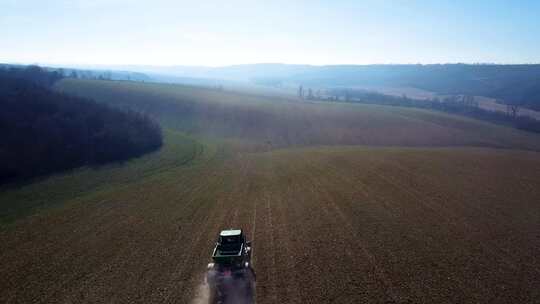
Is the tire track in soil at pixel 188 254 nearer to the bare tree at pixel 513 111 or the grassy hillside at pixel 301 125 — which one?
the grassy hillside at pixel 301 125

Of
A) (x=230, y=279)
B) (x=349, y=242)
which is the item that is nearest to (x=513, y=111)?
(x=349, y=242)

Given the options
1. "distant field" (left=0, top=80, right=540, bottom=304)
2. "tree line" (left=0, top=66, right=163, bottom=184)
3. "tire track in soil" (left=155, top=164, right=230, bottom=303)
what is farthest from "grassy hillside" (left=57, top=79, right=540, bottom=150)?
"tire track in soil" (left=155, top=164, right=230, bottom=303)

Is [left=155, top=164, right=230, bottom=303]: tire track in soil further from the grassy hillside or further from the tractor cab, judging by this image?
the grassy hillside

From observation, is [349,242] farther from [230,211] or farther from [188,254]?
[188,254]

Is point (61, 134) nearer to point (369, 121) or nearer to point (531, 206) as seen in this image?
point (531, 206)

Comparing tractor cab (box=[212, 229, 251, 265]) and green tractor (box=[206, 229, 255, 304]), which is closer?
green tractor (box=[206, 229, 255, 304])

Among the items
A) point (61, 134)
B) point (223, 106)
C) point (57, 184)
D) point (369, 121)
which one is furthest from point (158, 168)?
point (369, 121)
